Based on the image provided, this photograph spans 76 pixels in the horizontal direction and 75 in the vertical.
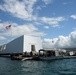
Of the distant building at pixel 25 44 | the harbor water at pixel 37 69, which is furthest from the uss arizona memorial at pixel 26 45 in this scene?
the harbor water at pixel 37 69

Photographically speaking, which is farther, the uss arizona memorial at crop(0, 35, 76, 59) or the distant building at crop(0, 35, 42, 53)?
the distant building at crop(0, 35, 42, 53)

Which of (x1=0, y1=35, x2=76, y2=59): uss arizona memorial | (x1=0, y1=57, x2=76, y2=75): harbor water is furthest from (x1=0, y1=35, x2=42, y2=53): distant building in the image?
(x1=0, y1=57, x2=76, y2=75): harbor water

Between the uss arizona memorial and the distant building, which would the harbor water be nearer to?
the uss arizona memorial

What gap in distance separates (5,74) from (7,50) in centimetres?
10480

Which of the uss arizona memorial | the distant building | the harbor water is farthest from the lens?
the distant building

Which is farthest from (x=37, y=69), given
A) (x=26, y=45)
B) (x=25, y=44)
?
(x=26, y=45)

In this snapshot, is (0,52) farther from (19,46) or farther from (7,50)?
(19,46)

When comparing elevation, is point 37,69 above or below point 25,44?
below

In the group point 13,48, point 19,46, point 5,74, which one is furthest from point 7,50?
point 5,74

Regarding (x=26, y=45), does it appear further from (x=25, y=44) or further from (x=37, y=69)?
(x=37, y=69)

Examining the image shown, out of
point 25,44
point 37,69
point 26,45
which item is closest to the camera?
point 37,69

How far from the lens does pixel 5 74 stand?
38469mm

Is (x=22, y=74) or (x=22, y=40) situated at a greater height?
(x=22, y=40)

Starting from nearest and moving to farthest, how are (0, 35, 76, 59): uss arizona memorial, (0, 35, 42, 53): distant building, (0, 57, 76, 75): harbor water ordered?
1. (0, 57, 76, 75): harbor water
2. (0, 35, 76, 59): uss arizona memorial
3. (0, 35, 42, 53): distant building
